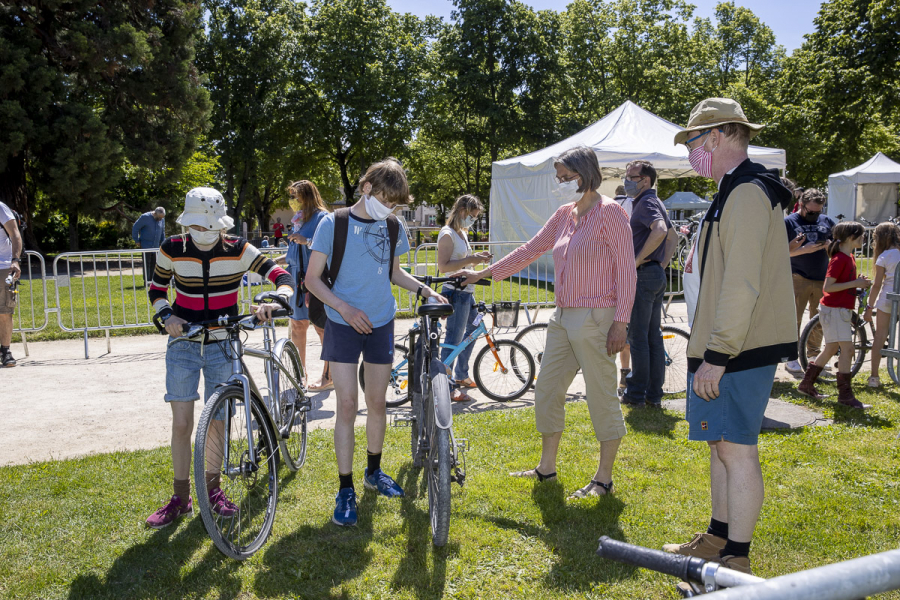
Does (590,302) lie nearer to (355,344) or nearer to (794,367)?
(355,344)

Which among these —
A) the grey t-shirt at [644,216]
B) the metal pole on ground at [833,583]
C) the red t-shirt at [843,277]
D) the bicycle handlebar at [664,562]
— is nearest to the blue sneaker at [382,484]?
the grey t-shirt at [644,216]

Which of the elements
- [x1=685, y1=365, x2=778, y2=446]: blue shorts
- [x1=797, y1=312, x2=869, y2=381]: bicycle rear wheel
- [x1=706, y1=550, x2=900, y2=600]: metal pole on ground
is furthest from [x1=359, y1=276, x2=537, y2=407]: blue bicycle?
[x1=706, y1=550, x2=900, y2=600]: metal pole on ground

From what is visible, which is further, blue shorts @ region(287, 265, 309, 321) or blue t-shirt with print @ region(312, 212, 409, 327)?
blue shorts @ region(287, 265, 309, 321)

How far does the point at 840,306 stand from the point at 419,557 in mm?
4979

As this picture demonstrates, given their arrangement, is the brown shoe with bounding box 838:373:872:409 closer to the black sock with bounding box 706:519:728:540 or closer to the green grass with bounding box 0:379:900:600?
the green grass with bounding box 0:379:900:600

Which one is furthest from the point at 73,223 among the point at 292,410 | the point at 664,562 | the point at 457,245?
the point at 664,562

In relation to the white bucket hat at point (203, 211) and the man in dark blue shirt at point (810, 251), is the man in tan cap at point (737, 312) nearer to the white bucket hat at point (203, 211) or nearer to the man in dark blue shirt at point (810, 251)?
the white bucket hat at point (203, 211)

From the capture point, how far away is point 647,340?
20.4 ft

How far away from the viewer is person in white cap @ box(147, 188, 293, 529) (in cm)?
377

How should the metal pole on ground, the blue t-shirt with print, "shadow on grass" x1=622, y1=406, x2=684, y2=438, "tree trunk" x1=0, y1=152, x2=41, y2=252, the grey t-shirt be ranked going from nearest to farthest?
1. the metal pole on ground
2. the blue t-shirt with print
3. "shadow on grass" x1=622, y1=406, x2=684, y2=438
4. the grey t-shirt
5. "tree trunk" x1=0, y1=152, x2=41, y2=252

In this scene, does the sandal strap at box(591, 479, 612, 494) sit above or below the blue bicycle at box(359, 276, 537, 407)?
below

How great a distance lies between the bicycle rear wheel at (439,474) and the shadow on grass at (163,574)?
1.02 metres

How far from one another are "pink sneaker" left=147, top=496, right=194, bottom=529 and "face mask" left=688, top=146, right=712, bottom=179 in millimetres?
3357

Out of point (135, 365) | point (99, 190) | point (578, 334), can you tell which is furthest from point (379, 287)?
point (99, 190)
